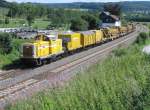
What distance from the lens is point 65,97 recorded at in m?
17.4

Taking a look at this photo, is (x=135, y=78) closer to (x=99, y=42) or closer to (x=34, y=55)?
(x=34, y=55)

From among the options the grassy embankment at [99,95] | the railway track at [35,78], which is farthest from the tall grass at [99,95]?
the railway track at [35,78]

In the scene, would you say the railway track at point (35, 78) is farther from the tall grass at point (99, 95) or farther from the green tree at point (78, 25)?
the green tree at point (78, 25)

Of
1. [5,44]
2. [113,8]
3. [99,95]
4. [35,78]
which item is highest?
[99,95]

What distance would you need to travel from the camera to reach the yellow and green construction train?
41.4 metres

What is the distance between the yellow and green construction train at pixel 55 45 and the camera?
41375 mm

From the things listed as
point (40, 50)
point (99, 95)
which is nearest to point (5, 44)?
point (40, 50)

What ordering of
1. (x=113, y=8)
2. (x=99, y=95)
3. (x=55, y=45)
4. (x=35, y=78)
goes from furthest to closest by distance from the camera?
(x=113, y=8) → (x=55, y=45) → (x=35, y=78) → (x=99, y=95)

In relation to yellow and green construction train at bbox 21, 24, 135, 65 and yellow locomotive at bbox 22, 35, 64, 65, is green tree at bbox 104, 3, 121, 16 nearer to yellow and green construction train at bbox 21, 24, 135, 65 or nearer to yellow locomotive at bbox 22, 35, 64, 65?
yellow and green construction train at bbox 21, 24, 135, 65

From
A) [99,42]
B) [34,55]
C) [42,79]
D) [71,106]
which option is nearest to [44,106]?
[71,106]

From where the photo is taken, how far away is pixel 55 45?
45562 mm

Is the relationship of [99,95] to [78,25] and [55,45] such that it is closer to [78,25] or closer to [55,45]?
[55,45]

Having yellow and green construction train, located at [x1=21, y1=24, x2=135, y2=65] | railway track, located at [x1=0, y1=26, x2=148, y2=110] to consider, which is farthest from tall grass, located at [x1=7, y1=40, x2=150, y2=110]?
yellow and green construction train, located at [x1=21, y1=24, x2=135, y2=65]

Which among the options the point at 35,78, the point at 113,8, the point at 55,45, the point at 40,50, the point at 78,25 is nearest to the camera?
the point at 35,78
